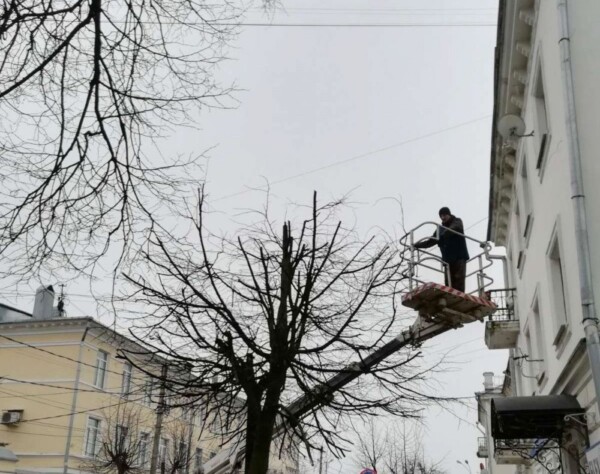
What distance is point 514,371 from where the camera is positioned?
20750 millimetres

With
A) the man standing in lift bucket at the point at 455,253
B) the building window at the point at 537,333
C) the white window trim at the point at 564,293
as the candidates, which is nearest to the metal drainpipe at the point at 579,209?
the white window trim at the point at 564,293

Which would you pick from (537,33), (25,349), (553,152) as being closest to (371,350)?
(553,152)

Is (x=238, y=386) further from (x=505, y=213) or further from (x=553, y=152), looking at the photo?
(x=505, y=213)

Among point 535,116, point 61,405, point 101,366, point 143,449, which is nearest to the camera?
point 535,116

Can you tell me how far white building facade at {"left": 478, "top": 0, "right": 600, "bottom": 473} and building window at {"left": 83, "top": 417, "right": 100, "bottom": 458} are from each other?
80.2 ft

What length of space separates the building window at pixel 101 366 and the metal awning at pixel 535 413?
28221 millimetres

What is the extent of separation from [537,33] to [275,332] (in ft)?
26.2

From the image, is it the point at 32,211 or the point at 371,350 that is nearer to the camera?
the point at 32,211

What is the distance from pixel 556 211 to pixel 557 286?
1.67m

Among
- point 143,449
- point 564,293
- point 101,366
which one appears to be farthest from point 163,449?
point 564,293

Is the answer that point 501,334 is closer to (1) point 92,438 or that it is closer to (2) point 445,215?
(2) point 445,215

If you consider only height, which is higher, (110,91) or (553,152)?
(553,152)

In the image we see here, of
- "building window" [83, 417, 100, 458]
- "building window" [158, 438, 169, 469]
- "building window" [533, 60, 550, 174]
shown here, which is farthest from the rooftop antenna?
"building window" [158, 438, 169, 469]

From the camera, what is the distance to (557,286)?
1240cm
